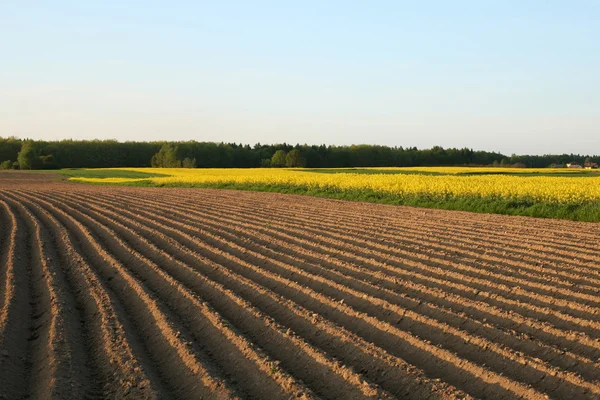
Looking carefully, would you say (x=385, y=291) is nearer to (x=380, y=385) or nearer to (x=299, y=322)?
(x=299, y=322)

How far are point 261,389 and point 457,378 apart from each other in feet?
5.12

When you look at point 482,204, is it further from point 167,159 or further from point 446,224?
point 167,159

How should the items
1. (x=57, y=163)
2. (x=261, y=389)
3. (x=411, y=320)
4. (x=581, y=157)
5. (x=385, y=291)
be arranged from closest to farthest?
1. (x=261, y=389)
2. (x=411, y=320)
3. (x=385, y=291)
4. (x=57, y=163)
5. (x=581, y=157)

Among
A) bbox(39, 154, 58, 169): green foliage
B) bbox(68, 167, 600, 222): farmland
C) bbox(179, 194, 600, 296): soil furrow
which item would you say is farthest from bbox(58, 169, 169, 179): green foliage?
bbox(179, 194, 600, 296): soil furrow

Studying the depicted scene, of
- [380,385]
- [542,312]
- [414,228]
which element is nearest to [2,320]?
[380,385]

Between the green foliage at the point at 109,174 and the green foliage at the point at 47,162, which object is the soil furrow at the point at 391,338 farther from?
the green foliage at the point at 47,162

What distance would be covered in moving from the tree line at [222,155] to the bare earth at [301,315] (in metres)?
74.9

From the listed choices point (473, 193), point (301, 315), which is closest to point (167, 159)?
point (473, 193)

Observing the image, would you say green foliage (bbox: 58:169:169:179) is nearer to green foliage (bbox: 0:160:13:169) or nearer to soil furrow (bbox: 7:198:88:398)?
green foliage (bbox: 0:160:13:169)

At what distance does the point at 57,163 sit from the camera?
3629 inches

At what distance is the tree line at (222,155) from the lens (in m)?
89.9

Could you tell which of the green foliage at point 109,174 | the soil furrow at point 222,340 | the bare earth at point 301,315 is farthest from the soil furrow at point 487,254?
the green foliage at point 109,174

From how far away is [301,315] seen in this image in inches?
287

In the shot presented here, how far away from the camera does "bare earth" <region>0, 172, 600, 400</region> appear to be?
5.25 meters
